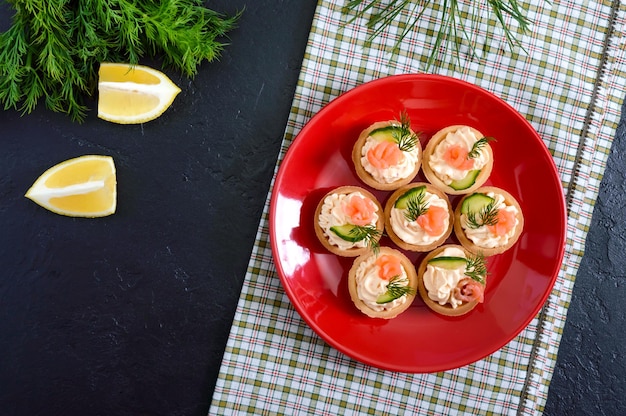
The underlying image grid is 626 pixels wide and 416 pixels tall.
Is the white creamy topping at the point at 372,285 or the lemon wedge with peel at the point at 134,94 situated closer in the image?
the white creamy topping at the point at 372,285

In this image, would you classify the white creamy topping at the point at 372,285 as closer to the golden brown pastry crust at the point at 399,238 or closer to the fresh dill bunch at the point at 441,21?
the golden brown pastry crust at the point at 399,238

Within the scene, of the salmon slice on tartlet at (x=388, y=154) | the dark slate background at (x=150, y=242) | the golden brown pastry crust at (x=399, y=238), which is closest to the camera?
the salmon slice on tartlet at (x=388, y=154)

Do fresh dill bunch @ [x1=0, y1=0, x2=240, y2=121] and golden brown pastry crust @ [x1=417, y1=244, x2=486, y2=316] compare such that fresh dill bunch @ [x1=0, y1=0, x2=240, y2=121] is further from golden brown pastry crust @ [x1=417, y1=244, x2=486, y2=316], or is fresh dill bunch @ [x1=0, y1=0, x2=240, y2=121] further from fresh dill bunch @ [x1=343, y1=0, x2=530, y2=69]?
golden brown pastry crust @ [x1=417, y1=244, x2=486, y2=316]

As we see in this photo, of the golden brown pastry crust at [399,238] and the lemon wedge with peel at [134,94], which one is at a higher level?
the lemon wedge with peel at [134,94]

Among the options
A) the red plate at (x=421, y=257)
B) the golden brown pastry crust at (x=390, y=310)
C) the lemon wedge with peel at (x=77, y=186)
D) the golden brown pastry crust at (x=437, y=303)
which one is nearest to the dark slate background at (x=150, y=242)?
the lemon wedge with peel at (x=77, y=186)

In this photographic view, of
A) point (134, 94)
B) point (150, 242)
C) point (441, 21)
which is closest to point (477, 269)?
point (441, 21)

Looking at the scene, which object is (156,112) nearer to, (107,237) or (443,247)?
(107,237)

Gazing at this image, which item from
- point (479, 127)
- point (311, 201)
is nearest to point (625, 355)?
point (479, 127)
